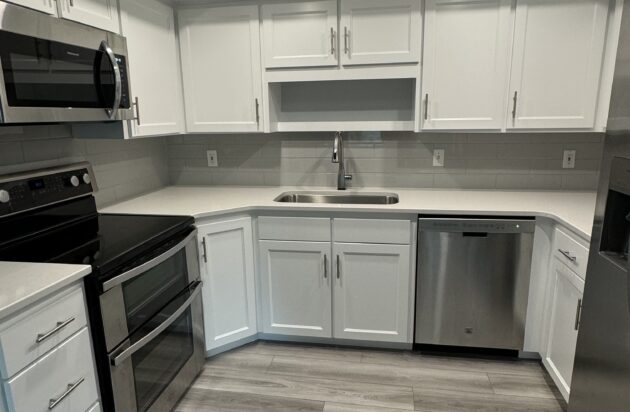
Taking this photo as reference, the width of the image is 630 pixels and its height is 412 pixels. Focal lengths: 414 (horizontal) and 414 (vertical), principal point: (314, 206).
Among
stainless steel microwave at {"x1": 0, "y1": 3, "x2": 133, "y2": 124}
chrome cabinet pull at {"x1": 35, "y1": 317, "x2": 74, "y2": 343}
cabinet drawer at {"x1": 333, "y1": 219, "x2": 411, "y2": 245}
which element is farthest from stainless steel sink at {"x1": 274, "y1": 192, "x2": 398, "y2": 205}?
chrome cabinet pull at {"x1": 35, "y1": 317, "x2": 74, "y2": 343}

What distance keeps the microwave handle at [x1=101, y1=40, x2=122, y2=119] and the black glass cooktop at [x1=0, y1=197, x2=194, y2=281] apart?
50cm

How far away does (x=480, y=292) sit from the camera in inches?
88.1

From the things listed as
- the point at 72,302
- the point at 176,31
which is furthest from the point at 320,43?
the point at 72,302

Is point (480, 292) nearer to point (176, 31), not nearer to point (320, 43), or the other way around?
point (320, 43)

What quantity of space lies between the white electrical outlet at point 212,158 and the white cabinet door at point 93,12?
1.08 metres

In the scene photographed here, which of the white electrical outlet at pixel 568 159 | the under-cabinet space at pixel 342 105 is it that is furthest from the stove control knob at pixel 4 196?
the white electrical outlet at pixel 568 159

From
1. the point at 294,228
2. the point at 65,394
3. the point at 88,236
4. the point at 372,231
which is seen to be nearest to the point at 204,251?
the point at 294,228

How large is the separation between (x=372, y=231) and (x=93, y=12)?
5.51ft

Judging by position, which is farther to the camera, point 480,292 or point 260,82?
point 260,82

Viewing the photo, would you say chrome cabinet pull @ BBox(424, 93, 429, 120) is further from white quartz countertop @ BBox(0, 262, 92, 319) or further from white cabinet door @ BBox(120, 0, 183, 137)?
white quartz countertop @ BBox(0, 262, 92, 319)

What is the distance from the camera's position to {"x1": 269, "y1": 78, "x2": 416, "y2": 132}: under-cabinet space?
261 cm

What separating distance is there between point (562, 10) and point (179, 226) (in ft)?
7.32

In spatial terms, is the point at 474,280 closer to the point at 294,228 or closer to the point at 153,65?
the point at 294,228

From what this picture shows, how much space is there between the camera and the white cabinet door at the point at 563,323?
1.82 metres
